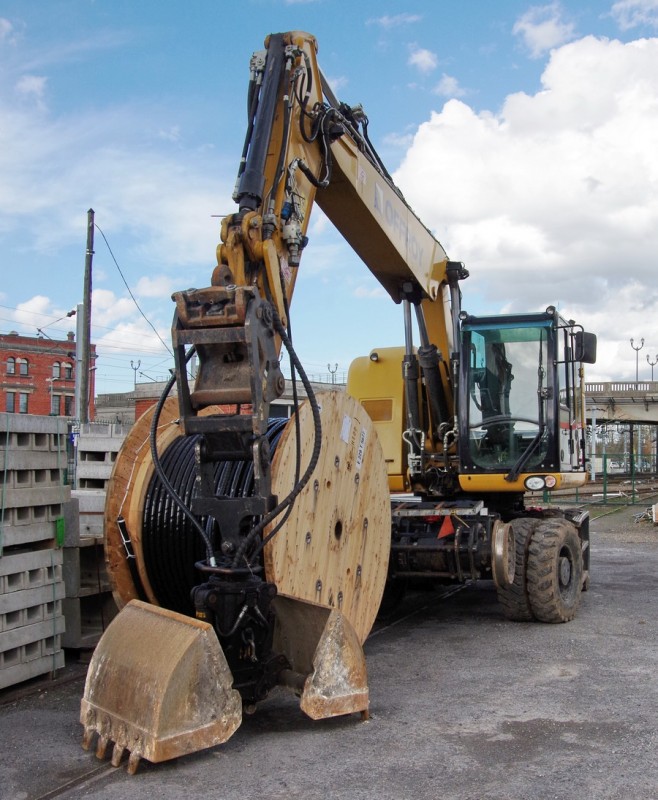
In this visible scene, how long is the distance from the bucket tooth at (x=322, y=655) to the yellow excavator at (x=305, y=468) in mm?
13

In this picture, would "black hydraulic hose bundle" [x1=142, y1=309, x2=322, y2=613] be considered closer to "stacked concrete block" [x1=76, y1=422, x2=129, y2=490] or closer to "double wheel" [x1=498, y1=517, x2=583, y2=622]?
"stacked concrete block" [x1=76, y1=422, x2=129, y2=490]

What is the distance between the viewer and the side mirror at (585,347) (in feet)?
30.6

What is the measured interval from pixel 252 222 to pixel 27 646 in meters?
3.45

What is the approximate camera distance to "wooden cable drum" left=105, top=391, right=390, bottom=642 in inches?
233

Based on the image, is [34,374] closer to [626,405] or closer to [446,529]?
[626,405]

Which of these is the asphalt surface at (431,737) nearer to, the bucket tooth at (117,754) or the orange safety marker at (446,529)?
the bucket tooth at (117,754)

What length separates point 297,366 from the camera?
523cm

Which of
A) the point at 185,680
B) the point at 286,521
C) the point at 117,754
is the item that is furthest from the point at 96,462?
the point at 185,680

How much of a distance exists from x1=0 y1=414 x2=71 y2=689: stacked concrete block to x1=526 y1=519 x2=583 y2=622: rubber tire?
4445mm

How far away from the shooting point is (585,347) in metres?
9.33

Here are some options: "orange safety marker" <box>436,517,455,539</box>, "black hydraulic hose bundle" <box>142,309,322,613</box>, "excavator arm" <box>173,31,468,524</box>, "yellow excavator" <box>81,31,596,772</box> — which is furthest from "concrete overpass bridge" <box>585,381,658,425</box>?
"black hydraulic hose bundle" <box>142,309,322,613</box>

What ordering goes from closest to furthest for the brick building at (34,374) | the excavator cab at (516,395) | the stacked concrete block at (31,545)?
the stacked concrete block at (31,545) → the excavator cab at (516,395) → the brick building at (34,374)

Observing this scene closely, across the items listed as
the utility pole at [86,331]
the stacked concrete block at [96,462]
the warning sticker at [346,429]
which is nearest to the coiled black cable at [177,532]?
the warning sticker at [346,429]

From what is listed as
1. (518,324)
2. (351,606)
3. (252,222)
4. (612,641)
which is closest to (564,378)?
(518,324)
